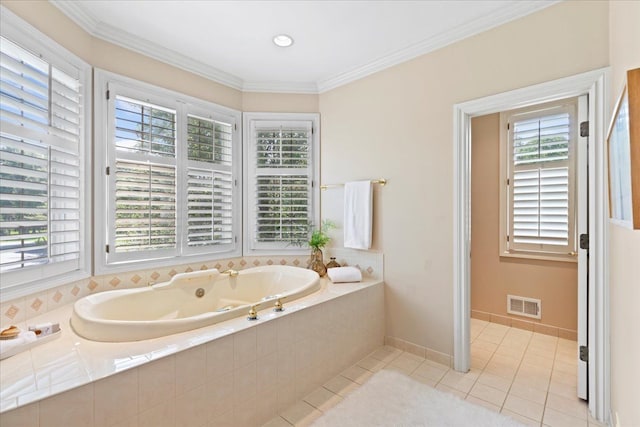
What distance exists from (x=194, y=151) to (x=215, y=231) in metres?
0.77

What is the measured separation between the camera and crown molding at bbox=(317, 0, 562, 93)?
79.7 inches

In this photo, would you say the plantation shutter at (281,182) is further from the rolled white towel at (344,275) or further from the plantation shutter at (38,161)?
the plantation shutter at (38,161)

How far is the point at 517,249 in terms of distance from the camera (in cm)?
315

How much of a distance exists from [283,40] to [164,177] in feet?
4.88

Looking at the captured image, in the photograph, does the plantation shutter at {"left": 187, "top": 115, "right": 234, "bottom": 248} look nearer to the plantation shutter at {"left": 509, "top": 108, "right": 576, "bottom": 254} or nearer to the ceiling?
the ceiling

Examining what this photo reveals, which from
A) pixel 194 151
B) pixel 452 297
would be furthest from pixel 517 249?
pixel 194 151

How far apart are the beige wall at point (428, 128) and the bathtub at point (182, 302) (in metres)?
0.83

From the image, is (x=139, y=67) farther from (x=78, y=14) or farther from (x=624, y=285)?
(x=624, y=285)

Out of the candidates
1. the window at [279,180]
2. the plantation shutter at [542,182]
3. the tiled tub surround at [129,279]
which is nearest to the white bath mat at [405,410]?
the tiled tub surround at [129,279]

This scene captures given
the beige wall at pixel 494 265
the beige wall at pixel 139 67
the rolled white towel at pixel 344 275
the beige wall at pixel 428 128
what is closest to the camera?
the beige wall at pixel 139 67

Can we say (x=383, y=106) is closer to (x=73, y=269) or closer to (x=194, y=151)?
(x=194, y=151)

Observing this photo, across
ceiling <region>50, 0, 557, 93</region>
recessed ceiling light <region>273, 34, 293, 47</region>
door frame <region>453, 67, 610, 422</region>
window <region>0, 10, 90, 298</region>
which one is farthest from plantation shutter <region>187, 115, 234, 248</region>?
door frame <region>453, 67, 610, 422</region>

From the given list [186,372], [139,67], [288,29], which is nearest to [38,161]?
[139,67]

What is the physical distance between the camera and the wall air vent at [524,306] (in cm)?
303
